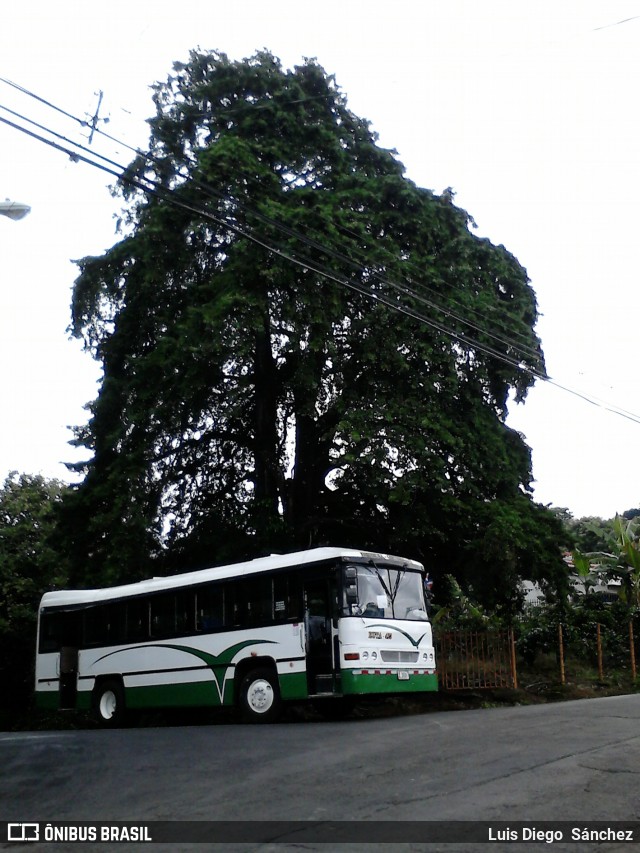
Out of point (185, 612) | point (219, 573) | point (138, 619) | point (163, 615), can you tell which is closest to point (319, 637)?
point (219, 573)

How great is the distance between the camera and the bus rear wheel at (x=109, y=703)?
21094 mm

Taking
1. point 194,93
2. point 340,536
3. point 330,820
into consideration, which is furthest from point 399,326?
point 330,820

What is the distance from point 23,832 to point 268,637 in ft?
33.6

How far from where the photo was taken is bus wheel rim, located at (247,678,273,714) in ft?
57.5

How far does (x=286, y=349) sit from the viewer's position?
24156 mm

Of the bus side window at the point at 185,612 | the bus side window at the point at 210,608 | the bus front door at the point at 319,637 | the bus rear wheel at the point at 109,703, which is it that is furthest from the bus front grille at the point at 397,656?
the bus rear wheel at the point at 109,703

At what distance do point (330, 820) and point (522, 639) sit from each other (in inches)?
678

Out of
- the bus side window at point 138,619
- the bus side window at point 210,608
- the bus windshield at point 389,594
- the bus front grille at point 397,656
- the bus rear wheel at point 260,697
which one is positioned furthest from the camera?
the bus side window at point 138,619

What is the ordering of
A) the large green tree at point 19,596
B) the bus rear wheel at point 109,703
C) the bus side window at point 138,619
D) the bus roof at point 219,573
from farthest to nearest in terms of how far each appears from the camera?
the large green tree at point 19,596 → the bus rear wheel at point 109,703 → the bus side window at point 138,619 → the bus roof at point 219,573

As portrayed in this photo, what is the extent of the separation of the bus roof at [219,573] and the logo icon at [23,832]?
32.1 feet

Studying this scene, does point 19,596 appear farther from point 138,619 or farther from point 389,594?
point 389,594

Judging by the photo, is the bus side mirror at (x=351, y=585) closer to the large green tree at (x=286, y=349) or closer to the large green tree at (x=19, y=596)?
the large green tree at (x=286, y=349)

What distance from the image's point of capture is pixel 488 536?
76.1 feet

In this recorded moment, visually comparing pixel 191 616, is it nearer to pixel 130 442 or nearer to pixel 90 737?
pixel 90 737
